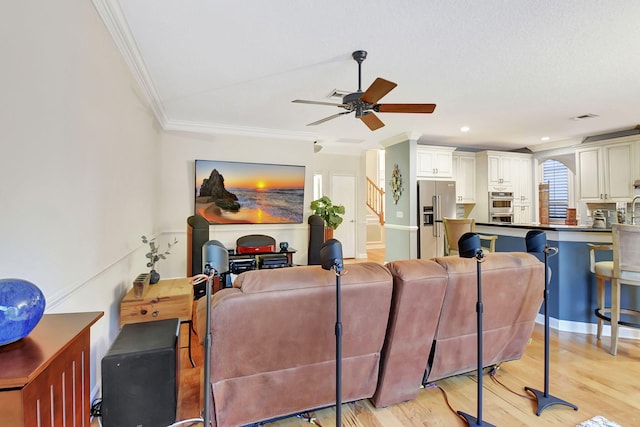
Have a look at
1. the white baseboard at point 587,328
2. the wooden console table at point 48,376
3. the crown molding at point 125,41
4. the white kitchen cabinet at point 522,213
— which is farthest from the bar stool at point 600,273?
the crown molding at point 125,41

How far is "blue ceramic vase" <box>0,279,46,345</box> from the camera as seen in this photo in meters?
0.85

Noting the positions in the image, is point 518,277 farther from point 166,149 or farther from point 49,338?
point 166,149

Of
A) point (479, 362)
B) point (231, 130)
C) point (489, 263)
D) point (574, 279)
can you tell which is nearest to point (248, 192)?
point (231, 130)

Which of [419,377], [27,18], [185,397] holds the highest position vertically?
[27,18]

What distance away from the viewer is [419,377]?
1985 mm

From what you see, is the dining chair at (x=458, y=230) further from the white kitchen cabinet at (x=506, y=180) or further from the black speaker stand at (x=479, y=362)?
the black speaker stand at (x=479, y=362)

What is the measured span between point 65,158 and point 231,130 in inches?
138

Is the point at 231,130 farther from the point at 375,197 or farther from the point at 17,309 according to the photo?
the point at 375,197

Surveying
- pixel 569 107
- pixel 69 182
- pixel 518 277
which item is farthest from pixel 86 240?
pixel 569 107

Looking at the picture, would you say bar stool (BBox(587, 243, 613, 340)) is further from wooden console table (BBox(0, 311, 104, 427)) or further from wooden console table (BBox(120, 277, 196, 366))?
wooden console table (BBox(0, 311, 104, 427))

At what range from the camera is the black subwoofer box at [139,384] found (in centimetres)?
159

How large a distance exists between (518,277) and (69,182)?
2.81 meters

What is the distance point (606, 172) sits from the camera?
536cm

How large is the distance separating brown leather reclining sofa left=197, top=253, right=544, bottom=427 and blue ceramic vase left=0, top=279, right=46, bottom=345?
0.68 m
